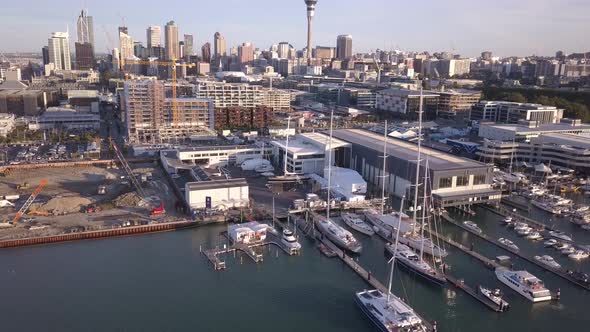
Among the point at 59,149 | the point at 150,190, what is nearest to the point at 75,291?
the point at 150,190

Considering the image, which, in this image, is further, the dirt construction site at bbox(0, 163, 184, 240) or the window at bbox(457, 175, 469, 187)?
the window at bbox(457, 175, 469, 187)

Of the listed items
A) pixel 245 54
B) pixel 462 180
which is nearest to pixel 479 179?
pixel 462 180

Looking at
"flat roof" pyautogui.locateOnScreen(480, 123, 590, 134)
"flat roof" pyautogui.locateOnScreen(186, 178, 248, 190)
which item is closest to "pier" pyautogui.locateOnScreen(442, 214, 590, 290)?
"flat roof" pyautogui.locateOnScreen(186, 178, 248, 190)

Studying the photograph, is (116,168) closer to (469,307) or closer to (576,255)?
(469,307)

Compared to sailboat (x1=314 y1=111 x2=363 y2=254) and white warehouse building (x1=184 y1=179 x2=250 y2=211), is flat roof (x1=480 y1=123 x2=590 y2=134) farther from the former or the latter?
white warehouse building (x1=184 y1=179 x2=250 y2=211)

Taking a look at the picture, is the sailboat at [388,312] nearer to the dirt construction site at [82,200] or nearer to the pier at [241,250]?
the pier at [241,250]

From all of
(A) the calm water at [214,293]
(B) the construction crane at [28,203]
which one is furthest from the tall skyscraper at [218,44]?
(A) the calm water at [214,293]
